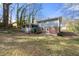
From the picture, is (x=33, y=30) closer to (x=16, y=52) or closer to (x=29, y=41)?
(x=29, y=41)

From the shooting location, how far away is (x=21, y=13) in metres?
1.41

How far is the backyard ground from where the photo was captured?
4.47 feet

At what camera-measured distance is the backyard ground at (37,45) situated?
4.47 ft

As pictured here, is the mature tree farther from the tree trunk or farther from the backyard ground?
the backyard ground

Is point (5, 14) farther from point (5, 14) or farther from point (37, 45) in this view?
point (37, 45)

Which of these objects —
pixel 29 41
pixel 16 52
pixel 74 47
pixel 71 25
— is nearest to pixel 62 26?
pixel 71 25

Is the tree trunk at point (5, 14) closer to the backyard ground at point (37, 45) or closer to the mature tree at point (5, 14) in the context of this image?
the mature tree at point (5, 14)

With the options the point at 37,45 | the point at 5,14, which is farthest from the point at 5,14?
the point at 37,45

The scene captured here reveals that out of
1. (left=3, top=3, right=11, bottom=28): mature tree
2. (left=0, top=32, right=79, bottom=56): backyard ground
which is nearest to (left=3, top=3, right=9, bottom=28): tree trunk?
(left=3, top=3, right=11, bottom=28): mature tree

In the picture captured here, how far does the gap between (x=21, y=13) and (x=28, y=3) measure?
0.11 m

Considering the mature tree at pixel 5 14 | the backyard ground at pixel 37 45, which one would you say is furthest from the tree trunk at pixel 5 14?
the backyard ground at pixel 37 45

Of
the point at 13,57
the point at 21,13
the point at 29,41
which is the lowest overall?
the point at 13,57

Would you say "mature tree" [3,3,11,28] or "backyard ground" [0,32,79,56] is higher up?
"mature tree" [3,3,11,28]

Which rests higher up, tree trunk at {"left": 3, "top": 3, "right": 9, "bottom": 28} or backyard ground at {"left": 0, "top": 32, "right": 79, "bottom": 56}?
tree trunk at {"left": 3, "top": 3, "right": 9, "bottom": 28}
